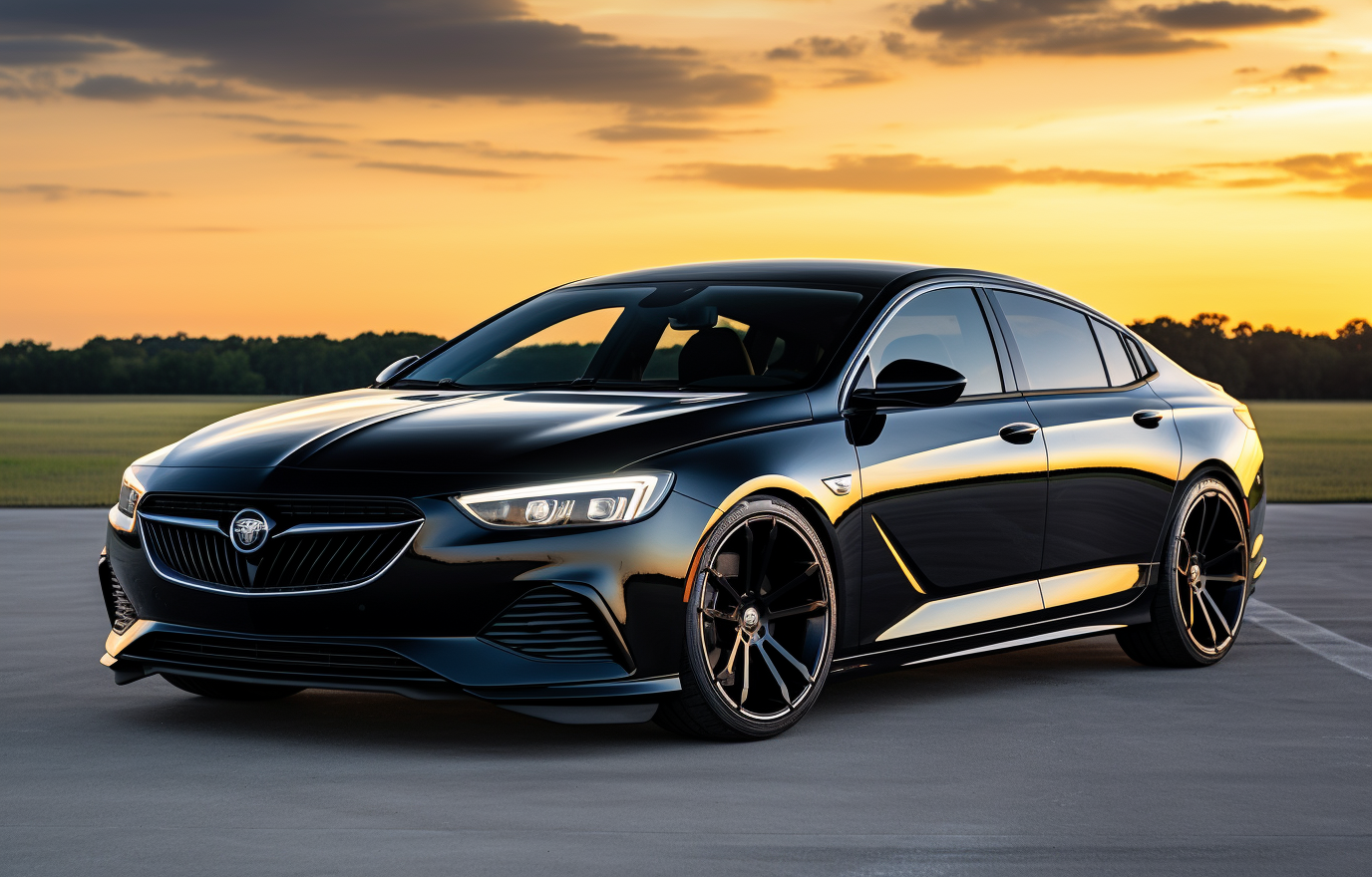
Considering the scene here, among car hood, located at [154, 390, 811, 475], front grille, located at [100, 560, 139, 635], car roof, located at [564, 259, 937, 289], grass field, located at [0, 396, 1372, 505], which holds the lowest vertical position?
grass field, located at [0, 396, 1372, 505]

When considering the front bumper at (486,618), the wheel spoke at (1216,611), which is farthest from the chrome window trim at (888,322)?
the wheel spoke at (1216,611)

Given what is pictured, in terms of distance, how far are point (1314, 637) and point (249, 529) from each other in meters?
5.38

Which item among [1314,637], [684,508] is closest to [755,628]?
[684,508]

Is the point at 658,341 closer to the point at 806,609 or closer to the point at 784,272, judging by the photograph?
the point at 784,272

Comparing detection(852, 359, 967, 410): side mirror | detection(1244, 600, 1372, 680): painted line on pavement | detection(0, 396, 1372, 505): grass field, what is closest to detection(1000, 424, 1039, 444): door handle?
detection(852, 359, 967, 410): side mirror

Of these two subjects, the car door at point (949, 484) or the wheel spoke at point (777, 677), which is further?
the car door at point (949, 484)

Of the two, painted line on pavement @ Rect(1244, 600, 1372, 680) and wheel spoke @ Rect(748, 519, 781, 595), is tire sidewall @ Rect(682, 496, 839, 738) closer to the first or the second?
wheel spoke @ Rect(748, 519, 781, 595)

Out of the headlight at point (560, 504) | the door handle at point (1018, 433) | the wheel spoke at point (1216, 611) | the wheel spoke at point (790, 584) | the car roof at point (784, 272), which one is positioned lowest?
the wheel spoke at point (1216, 611)

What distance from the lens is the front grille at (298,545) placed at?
577 centimetres

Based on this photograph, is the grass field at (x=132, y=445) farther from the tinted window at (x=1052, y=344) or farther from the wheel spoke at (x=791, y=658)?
the wheel spoke at (x=791, y=658)

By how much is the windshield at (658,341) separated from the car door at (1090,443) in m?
1.00

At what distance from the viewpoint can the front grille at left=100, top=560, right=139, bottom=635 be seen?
21.0 ft

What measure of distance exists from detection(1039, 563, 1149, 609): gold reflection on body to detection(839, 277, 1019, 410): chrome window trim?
2.53ft

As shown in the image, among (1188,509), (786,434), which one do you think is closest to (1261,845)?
(786,434)
